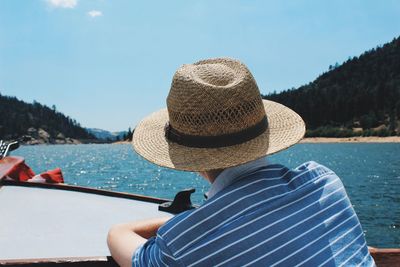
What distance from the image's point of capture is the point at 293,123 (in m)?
1.78

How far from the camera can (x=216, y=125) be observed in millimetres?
1561

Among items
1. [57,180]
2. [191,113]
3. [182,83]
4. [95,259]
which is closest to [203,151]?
[191,113]

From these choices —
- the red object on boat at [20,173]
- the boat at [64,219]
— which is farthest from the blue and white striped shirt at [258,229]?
the red object on boat at [20,173]

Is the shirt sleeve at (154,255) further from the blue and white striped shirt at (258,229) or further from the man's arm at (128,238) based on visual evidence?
the man's arm at (128,238)

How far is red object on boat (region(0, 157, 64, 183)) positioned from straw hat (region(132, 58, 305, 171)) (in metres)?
4.64

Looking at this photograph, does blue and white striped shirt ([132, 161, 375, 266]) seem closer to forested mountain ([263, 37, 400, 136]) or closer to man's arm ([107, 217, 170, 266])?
man's arm ([107, 217, 170, 266])

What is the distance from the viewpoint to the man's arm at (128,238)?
1745 mm

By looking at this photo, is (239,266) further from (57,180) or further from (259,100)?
(57,180)

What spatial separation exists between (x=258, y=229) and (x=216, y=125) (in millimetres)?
347

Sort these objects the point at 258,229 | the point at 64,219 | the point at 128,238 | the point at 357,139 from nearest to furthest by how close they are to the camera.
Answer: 1. the point at 258,229
2. the point at 128,238
3. the point at 64,219
4. the point at 357,139

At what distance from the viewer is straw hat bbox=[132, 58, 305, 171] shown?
1.56 meters

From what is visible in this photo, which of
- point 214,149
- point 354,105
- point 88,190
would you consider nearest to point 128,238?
point 214,149

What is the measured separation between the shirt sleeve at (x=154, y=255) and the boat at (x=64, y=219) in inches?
28.6

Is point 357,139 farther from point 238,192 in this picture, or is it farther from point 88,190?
point 238,192
